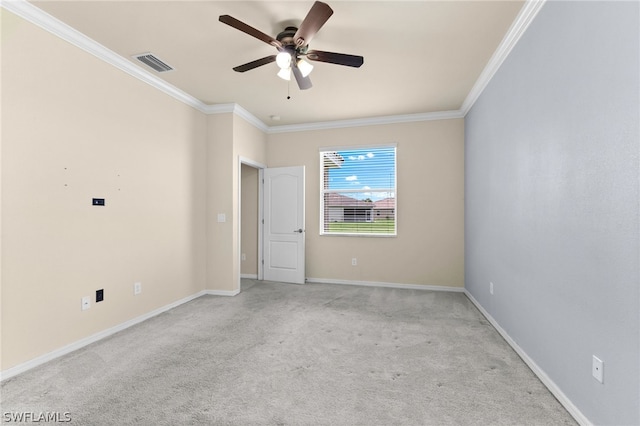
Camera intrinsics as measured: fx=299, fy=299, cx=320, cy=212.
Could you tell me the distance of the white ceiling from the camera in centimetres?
230

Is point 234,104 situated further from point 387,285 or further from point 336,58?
point 387,285

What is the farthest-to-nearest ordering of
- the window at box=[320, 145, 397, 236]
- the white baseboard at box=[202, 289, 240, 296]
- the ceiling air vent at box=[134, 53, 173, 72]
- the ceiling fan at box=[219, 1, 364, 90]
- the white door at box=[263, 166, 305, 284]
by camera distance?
1. the white door at box=[263, 166, 305, 284]
2. the window at box=[320, 145, 397, 236]
3. the white baseboard at box=[202, 289, 240, 296]
4. the ceiling air vent at box=[134, 53, 173, 72]
5. the ceiling fan at box=[219, 1, 364, 90]

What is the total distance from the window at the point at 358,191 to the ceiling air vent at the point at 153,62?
2673 mm

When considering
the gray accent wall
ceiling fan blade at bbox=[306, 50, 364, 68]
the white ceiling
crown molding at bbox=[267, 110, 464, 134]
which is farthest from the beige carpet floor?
crown molding at bbox=[267, 110, 464, 134]

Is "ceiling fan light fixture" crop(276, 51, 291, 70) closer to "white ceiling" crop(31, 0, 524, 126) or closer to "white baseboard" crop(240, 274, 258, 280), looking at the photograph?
"white ceiling" crop(31, 0, 524, 126)

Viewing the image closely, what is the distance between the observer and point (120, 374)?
2.21 metres

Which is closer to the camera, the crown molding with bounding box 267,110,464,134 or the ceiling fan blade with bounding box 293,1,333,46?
the ceiling fan blade with bounding box 293,1,333,46

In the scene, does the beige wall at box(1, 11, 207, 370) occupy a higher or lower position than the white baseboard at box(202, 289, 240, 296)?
higher

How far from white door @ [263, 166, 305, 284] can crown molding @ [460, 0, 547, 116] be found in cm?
281

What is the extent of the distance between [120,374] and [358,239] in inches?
143

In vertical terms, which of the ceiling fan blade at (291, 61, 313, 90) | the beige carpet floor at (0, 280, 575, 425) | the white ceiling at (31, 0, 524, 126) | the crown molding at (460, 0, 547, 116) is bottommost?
the beige carpet floor at (0, 280, 575, 425)

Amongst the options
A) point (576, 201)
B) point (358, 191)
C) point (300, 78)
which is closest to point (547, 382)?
point (576, 201)

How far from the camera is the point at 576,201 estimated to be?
5.69 ft

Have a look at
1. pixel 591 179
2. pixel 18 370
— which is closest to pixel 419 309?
pixel 591 179
